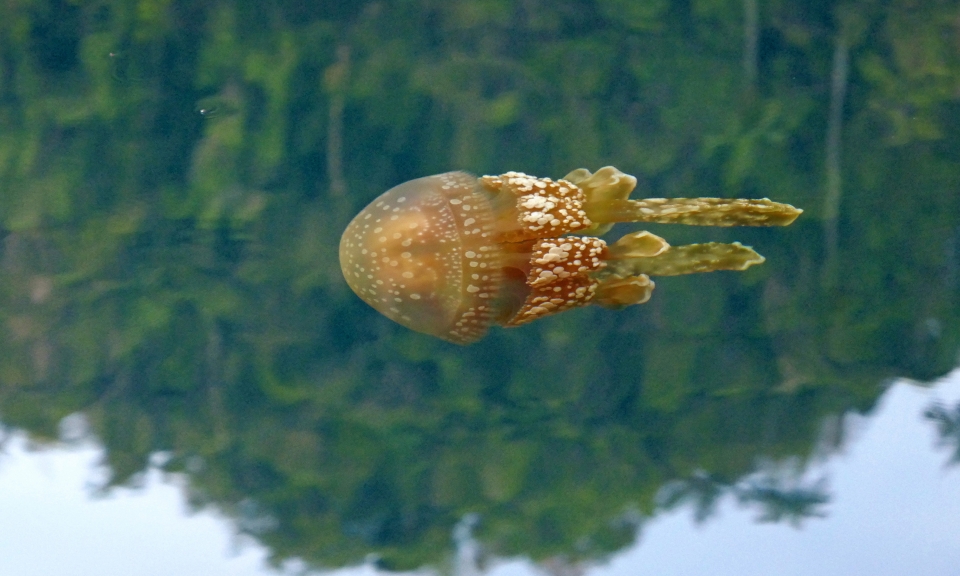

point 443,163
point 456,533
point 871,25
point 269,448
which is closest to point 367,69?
point 443,163

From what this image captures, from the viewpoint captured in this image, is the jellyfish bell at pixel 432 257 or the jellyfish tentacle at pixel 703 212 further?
the jellyfish tentacle at pixel 703 212

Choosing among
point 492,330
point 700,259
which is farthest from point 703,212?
point 492,330

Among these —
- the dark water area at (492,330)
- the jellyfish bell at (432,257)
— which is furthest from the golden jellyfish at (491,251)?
the dark water area at (492,330)

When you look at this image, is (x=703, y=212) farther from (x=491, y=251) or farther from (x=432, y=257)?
(x=432, y=257)

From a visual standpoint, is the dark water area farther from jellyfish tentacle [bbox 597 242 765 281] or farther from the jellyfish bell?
the jellyfish bell

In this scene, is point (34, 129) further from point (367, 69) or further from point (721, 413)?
point (721, 413)

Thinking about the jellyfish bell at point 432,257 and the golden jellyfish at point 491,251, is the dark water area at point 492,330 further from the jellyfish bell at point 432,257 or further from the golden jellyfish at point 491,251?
the jellyfish bell at point 432,257
